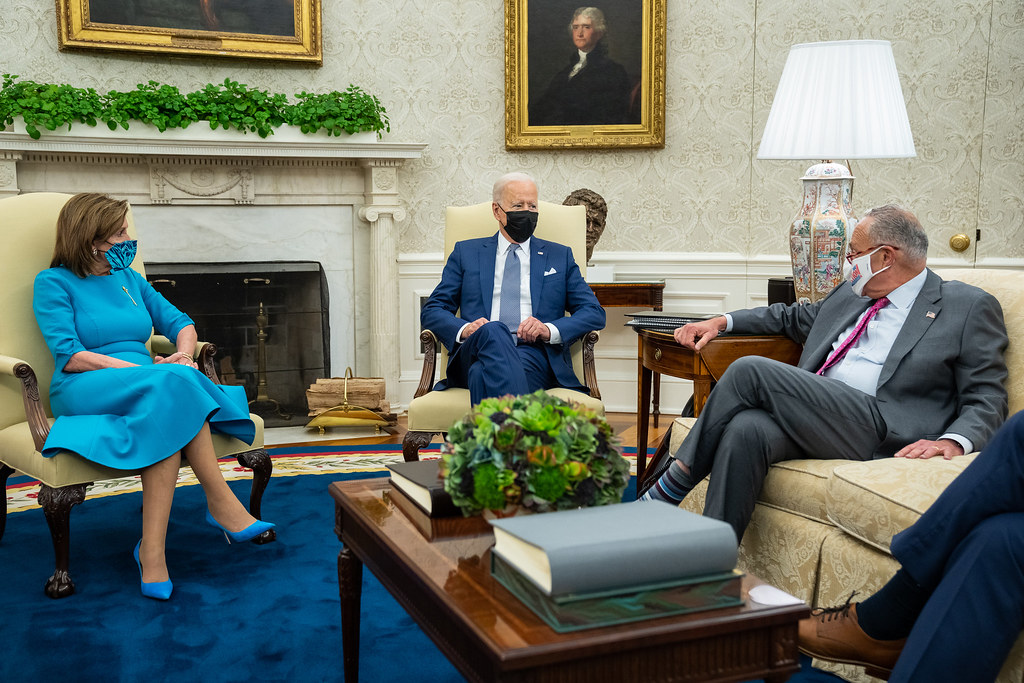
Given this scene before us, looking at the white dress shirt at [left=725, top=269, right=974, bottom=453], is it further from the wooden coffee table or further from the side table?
the side table

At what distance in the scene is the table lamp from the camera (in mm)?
3102

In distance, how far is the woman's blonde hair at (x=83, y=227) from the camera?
2855 millimetres

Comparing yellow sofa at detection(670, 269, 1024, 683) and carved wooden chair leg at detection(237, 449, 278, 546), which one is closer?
yellow sofa at detection(670, 269, 1024, 683)

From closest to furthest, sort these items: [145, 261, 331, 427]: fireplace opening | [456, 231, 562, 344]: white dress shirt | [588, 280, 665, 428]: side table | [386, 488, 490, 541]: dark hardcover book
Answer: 1. [386, 488, 490, 541]: dark hardcover book
2. [456, 231, 562, 344]: white dress shirt
3. [588, 280, 665, 428]: side table
4. [145, 261, 331, 427]: fireplace opening

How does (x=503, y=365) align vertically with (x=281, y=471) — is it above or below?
above

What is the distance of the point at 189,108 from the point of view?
180 inches

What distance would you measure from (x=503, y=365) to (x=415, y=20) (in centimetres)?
287

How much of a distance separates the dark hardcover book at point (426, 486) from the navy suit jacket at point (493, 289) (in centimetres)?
160

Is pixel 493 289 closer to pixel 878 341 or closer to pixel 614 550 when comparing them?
pixel 878 341

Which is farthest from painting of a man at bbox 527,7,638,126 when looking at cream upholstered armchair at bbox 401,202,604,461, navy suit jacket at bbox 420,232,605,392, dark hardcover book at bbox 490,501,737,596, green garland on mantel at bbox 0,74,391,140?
dark hardcover book at bbox 490,501,737,596

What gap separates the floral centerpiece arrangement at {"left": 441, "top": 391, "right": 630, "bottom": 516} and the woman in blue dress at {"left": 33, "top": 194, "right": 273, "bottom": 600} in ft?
4.83

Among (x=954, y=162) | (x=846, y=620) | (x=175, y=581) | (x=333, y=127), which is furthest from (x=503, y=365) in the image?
(x=954, y=162)

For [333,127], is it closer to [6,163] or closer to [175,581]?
[6,163]

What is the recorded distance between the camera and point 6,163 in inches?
175
